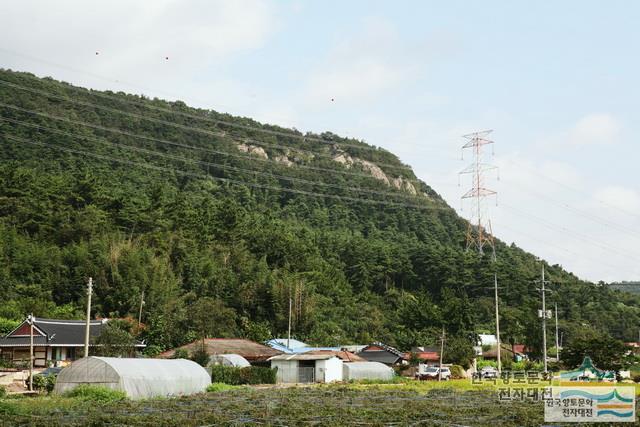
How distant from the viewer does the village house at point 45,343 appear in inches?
1874

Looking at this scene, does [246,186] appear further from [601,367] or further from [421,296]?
[601,367]

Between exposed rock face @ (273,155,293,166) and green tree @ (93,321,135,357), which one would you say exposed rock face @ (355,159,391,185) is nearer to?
exposed rock face @ (273,155,293,166)

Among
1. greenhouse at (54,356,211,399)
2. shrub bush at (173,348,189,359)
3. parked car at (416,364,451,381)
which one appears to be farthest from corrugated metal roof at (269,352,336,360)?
greenhouse at (54,356,211,399)

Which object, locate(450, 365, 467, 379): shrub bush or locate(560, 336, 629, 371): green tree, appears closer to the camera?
locate(560, 336, 629, 371): green tree

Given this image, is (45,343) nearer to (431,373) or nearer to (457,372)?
(431,373)

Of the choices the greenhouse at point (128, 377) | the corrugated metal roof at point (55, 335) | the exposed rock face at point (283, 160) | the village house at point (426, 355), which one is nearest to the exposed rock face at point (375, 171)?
the exposed rock face at point (283, 160)

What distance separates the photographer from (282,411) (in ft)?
80.6

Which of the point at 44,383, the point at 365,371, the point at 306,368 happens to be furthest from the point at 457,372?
the point at 44,383

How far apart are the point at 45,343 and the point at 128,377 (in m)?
18.8

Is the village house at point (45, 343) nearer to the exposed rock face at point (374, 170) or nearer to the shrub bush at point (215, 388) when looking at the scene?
the shrub bush at point (215, 388)

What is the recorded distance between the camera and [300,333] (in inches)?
2712

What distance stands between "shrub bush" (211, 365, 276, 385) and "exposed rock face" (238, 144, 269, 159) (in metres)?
96.9

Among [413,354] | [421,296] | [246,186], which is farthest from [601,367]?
[246,186]

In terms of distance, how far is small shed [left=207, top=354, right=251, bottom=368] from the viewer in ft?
157
